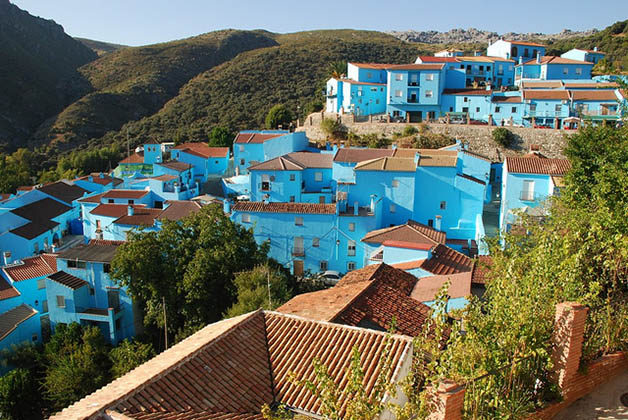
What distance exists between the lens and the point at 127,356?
21.5 meters

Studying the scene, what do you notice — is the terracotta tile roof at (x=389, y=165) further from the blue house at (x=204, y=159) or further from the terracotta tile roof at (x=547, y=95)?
the terracotta tile roof at (x=547, y=95)

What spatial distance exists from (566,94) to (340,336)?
40.5 m

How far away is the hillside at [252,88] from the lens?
6801cm

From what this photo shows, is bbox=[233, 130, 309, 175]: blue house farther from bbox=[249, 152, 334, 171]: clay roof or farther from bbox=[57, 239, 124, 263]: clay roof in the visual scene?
bbox=[57, 239, 124, 263]: clay roof

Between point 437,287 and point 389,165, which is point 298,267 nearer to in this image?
point 389,165

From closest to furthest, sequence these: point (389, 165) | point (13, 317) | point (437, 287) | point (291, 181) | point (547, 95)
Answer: point (437, 287)
point (13, 317)
point (389, 165)
point (291, 181)
point (547, 95)

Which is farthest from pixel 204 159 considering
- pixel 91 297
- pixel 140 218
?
pixel 91 297

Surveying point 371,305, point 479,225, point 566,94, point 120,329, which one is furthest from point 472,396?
point 566,94

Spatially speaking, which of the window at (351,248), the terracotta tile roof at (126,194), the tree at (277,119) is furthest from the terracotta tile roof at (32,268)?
the tree at (277,119)

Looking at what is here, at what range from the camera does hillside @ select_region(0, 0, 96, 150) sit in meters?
73.0

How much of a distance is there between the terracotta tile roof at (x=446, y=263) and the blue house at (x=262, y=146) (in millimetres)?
18490

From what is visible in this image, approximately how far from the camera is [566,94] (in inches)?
1720

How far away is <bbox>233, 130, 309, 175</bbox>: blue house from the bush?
14935 millimetres

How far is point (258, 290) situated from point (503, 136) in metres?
28.4
